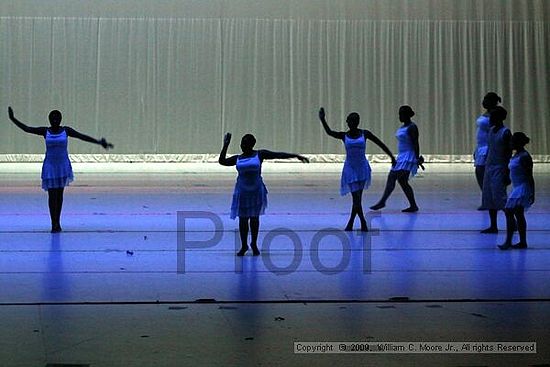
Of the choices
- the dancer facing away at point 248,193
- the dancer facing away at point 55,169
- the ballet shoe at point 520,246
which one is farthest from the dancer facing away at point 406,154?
the dancer facing away at point 55,169

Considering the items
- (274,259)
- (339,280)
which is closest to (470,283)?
(339,280)

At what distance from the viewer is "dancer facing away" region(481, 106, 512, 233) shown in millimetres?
11141

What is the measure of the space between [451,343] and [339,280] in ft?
8.37

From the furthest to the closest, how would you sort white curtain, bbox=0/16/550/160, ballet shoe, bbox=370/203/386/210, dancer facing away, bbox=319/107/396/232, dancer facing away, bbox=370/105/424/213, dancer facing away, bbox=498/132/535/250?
white curtain, bbox=0/16/550/160
ballet shoe, bbox=370/203/386/210
dancer facing away, bbox=370/105/424/213
dancer facing away, bbox=319/107/396/232
dancer facing away, bbox=498/132/535/250

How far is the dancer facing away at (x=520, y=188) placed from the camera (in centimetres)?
1029

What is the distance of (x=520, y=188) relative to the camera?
1036cm

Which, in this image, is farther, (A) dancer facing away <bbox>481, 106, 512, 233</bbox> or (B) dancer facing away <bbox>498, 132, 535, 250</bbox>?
(A) dancer facing away <bbox>481, 106, 512, 233</bbox>

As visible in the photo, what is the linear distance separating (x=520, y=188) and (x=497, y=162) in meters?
0.92

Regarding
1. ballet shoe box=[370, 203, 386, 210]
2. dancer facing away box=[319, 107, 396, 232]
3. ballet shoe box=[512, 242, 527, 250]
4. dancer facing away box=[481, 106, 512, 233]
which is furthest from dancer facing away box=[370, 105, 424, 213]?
ballet shoe box=[512, 242, 527, 250]

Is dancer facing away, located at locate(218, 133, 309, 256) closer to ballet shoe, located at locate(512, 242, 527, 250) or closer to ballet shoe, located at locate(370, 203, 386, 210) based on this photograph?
ballet shoe, located at locate(512, 242, 527, 250)

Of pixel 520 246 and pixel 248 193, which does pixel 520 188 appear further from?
pixel 248 193

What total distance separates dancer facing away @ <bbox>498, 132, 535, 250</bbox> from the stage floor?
0.26 m

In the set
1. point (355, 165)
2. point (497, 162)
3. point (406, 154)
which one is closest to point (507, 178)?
point (497, 162)

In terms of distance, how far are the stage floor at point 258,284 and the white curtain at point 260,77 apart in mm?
12202
